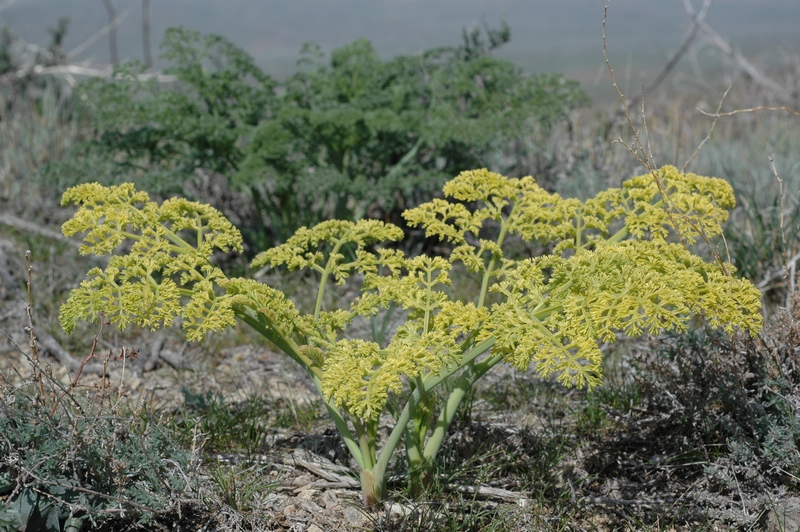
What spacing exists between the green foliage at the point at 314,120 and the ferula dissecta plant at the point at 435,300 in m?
1.49

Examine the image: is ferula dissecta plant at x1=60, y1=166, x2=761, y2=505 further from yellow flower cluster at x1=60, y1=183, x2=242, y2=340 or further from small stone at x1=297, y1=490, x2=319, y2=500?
small stone at x1=297, y1=490, x2=319, y2=500

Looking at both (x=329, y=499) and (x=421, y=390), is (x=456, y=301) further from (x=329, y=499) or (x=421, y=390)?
(x=329, y=499)

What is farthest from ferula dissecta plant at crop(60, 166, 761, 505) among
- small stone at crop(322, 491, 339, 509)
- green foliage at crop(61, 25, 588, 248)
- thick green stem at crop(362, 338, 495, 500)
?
green foliage at crop(61, 25, 588, 248)

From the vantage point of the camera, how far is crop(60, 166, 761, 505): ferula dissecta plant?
74.8 inches

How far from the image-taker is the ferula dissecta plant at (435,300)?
6.23ft

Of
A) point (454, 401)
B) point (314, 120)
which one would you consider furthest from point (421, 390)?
point (314, 120)

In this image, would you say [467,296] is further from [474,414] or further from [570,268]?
[570,268]

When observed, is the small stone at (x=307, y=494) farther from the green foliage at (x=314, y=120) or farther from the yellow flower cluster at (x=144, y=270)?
the green foliage at (x=314, y=120)

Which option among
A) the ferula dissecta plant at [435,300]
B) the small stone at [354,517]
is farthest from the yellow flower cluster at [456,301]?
the small stone at [354,517]

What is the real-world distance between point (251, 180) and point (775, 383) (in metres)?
2.67

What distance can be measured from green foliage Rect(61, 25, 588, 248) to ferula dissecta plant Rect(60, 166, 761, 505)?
4.88ft

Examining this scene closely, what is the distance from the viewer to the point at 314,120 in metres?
4.00

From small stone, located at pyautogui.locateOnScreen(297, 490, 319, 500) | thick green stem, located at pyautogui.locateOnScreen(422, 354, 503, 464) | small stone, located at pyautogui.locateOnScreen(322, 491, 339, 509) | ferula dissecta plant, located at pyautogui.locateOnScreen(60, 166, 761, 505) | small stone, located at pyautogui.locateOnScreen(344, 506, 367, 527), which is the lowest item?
small stone, located at pyautogui.locateOnScreen(297, 490, 319, 500)

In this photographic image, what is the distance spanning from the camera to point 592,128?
6219 mm
